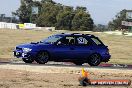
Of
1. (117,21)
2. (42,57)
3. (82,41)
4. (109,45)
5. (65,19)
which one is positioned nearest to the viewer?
(42,57)

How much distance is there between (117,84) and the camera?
41.7 ft

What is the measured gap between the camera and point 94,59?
21.8 metres

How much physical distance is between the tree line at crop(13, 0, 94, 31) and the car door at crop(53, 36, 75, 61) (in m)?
112

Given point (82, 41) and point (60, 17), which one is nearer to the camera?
point (82, 41)

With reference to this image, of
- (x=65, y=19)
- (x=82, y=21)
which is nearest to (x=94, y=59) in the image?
(x=82, y=21)

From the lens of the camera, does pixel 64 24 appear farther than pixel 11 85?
Yes

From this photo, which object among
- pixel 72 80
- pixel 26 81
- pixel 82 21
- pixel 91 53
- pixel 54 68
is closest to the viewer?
pixel 26 81

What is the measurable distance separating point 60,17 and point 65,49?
11575cm

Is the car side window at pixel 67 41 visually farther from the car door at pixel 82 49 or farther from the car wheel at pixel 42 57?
the car wheel at pixel 42 57

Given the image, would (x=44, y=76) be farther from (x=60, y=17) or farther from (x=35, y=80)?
(x=60, y=17)

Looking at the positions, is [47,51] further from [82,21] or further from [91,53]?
[82,21]

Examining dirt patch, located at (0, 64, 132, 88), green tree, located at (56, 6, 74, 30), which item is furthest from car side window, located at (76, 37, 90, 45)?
green tree, located at (56, 6, 74, 30)

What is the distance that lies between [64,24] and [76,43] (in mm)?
117283

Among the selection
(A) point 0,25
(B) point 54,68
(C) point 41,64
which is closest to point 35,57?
(C) point 41,64
